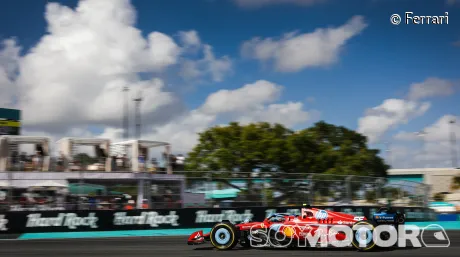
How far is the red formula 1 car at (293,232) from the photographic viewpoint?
419 inches

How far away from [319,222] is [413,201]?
40.8ft

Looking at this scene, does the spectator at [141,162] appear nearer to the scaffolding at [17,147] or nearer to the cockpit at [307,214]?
the scaffolding at [17,147]

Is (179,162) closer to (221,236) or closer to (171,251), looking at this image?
(171,251)

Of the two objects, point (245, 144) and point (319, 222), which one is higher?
point (245, 144)

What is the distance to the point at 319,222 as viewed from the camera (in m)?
10.8

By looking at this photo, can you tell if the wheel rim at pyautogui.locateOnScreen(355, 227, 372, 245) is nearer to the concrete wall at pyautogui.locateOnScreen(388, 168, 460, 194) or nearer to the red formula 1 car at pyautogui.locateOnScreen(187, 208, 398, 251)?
the red formula 1 car at pyautogui.locateOnScreen(187, 208, 398, 251)

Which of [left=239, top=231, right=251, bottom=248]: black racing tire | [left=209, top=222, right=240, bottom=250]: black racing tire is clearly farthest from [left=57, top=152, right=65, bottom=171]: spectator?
[left=239, top=231, right=251, bottom=248]: black racing tire

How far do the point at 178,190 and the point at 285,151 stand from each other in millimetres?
15051

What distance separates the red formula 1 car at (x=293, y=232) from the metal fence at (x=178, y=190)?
23.4ft

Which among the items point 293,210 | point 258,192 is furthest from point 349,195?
point 258,192

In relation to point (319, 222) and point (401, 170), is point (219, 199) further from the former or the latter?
point (401, 170)

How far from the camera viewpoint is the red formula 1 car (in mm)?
10641

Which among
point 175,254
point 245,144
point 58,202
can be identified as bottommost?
point 175,254

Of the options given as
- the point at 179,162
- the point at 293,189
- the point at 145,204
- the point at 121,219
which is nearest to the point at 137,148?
the point at 179,162
